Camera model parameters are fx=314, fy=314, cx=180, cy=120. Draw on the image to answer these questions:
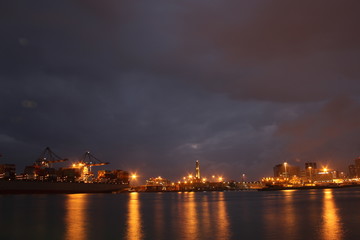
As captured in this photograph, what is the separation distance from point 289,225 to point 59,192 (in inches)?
7444

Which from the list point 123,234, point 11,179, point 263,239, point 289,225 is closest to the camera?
point 263,239

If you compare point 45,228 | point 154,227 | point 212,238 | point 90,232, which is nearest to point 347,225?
point 212,238

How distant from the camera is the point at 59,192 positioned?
198875 mm

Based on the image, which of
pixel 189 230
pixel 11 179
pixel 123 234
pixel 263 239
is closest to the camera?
pixel 263 239

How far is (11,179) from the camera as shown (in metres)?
177

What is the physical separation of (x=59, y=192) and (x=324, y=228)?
19308 cm

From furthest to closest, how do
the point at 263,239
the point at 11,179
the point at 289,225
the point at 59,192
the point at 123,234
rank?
1. the point at 59,192
2. the point at 11,179
3. the point at 289,225
4. the point at 123,234
5. the point at 263,239

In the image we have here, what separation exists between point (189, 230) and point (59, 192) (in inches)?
7331

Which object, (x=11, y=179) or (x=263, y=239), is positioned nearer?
(x=263, y=239)

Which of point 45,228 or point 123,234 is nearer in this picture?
point 123,234

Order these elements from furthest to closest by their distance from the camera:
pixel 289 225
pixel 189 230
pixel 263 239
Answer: pixel 289 225, pixel 189 230, pixel 263 239

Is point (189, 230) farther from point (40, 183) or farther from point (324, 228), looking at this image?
point (40, 183)

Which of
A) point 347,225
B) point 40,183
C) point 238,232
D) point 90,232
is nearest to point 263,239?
point 238,232

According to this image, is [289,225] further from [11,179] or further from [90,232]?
[11,179]
